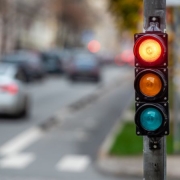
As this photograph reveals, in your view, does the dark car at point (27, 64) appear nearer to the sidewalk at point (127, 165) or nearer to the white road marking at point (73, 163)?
the white road marking at point (73, 163)

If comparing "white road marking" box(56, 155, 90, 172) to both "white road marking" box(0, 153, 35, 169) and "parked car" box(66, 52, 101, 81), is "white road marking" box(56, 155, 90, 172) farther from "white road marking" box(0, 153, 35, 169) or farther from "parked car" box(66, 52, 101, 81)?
"parked car" box(66, 52, 101, 81)

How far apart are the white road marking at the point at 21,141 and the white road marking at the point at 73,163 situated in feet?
4.29

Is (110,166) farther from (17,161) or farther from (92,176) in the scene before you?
(17,161)

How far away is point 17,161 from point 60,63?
136 feet

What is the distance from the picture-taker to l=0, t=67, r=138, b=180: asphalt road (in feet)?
45.8

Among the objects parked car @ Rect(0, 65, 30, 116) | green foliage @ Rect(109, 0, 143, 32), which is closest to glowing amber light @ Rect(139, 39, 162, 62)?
green foliage @ Rect(109, 0, 143, 32)

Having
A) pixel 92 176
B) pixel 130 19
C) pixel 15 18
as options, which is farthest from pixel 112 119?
pixel 15 18

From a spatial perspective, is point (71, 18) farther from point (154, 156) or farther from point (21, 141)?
point (154, 156)

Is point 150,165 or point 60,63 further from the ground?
point 60,63

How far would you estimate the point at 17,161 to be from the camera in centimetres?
1506

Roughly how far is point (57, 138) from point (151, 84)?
40.6 ft

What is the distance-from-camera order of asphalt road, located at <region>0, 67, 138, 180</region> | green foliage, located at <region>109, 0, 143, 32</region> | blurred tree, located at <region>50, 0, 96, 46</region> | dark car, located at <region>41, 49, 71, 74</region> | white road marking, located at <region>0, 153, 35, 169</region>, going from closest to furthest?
1. asphalt road, located at <region>0, 67, 138, 180</region>
2. white road marking, located at <region>0, 153, 35, 169</region>
3. green foliage, located at <region>109, 0, 143, 32</region>
4. dark car, located at <region>41, 49, 71, 74</region>
5. blurred tree, located at <region>50, 0, 96, 46</region>

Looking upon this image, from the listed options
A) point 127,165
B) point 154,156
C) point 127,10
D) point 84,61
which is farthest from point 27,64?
point 154,156

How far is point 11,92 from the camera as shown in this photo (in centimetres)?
2209
